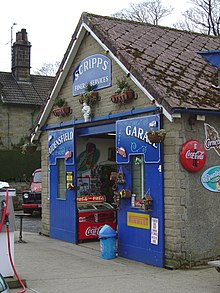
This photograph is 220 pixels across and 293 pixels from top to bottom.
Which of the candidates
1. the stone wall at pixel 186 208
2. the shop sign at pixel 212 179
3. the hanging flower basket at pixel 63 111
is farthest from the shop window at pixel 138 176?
the hanging flower basket at pixel 63 111

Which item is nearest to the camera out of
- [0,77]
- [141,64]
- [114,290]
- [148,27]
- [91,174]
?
[114,290]

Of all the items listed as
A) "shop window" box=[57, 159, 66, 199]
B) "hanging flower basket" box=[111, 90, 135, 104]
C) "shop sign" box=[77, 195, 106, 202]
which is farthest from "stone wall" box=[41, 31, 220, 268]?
"shop window" box=[57, 159, 66, 199]

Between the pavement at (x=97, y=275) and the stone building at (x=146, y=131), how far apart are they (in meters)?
0.48

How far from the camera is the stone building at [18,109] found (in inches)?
1072

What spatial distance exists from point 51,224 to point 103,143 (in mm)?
2704

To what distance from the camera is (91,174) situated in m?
14.0

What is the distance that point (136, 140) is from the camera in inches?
421

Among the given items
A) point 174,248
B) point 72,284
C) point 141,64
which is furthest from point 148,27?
point 72,284

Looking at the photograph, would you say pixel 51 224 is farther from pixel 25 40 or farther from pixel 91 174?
pixel 25 40

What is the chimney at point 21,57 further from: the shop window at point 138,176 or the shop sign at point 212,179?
the shop sign at point 212,179

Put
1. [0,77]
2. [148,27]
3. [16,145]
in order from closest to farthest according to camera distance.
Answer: [148,27]
[16,145]
[0,77]

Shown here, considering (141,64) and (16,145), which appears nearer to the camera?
(141,64)

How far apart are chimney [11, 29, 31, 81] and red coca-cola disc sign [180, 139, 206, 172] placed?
2178 cm

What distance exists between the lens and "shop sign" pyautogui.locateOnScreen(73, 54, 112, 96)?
39.1ft
